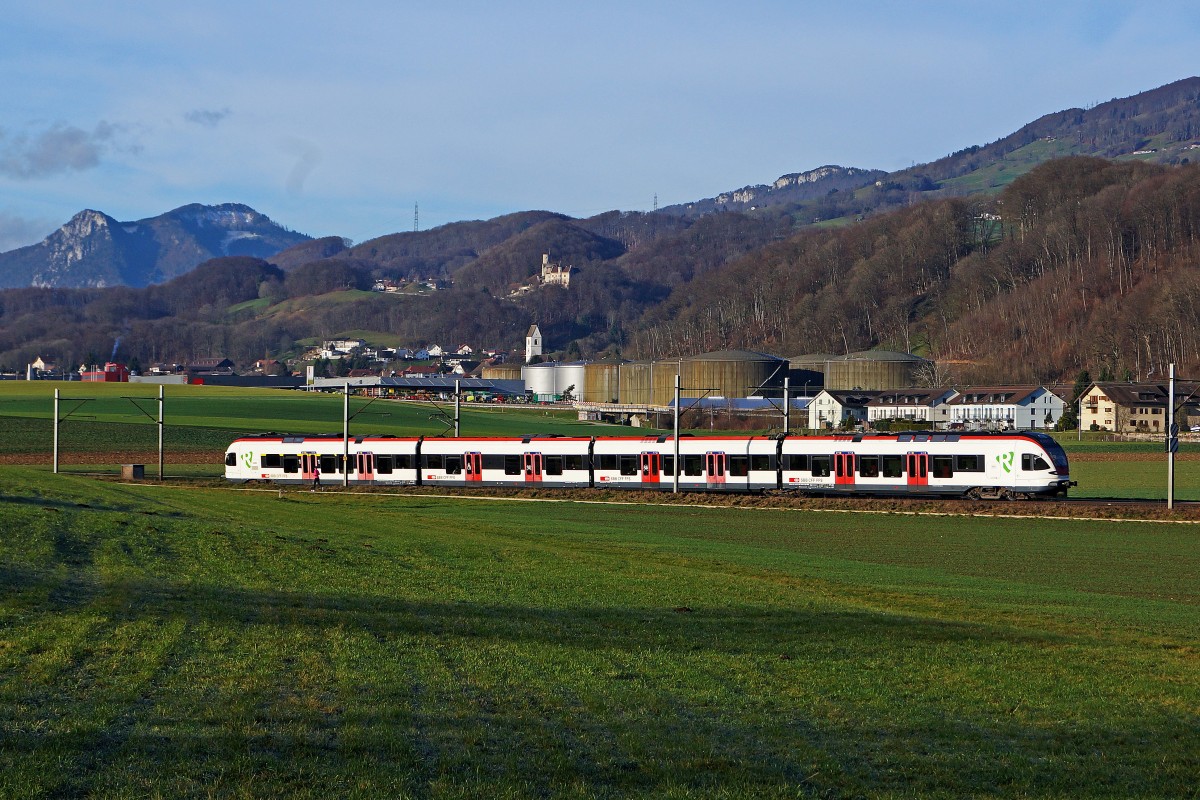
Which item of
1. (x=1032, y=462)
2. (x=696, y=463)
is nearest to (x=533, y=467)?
(x=696, y=463)

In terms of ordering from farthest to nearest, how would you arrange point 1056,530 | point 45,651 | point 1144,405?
point 1144,405
point 1056,530
point 45,651

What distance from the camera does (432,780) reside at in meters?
12.0

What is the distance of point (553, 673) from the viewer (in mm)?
17312

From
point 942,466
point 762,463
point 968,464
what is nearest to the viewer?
point 968,464

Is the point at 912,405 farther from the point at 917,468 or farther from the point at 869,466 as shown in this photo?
the point at 917,468

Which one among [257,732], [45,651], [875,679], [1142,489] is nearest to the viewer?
[257,732]

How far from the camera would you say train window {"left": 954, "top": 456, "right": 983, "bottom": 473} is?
205 ft

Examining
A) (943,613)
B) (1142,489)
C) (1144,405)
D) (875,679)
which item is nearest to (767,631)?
(875,679)

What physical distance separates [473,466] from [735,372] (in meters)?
121

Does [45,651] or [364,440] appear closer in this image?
[45,651]

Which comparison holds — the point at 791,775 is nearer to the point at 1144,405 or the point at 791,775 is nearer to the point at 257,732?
the point at 257,732

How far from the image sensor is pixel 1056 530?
164ft

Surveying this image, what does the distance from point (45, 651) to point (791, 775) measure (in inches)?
417

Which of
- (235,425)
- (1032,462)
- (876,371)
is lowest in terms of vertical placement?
(1032,462)
